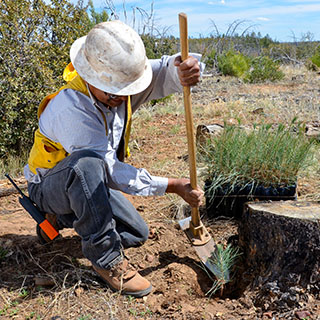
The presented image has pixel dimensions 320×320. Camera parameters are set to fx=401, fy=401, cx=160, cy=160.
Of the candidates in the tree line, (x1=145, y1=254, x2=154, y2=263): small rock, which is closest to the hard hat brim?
(x1=145, y1=254, x2=154, y2=263): small rock

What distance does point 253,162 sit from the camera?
9.42ft

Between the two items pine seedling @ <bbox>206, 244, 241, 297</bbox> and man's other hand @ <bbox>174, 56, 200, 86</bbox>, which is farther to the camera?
pine seedling @ <bbox>206, 244, 241, 297</bbox>

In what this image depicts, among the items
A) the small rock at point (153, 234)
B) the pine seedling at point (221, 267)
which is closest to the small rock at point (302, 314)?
the pine seedling at point (221, 267)

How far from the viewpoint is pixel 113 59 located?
1.99m

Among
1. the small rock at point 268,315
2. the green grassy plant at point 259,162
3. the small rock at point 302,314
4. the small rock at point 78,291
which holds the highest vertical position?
the green grassy plant at point 259,162

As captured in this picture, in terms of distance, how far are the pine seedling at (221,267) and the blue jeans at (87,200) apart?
22.8 inches

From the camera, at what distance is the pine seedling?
2350mm

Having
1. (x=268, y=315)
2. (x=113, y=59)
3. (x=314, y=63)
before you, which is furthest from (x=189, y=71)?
(x=314, y=63)

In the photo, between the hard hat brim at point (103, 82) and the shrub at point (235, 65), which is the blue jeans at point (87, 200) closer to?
the hard hat brim at point (103, 82)

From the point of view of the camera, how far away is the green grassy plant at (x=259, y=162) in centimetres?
285

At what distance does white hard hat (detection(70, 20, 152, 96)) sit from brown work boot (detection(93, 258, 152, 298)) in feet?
3.28

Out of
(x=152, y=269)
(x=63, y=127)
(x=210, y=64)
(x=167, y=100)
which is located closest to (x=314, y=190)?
(x=152, y=269)

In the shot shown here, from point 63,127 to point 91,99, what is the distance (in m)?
0.21

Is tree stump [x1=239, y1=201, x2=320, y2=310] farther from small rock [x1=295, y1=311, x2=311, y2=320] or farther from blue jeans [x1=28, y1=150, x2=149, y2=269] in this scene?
blue jeans [x1=28, y1=150, x2=149, y2=269]
